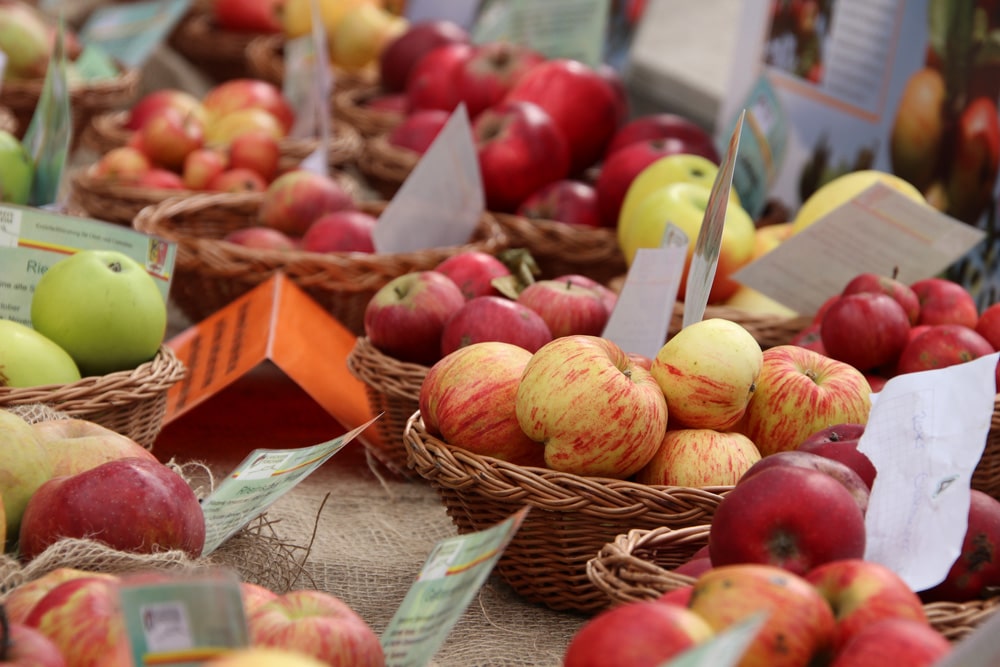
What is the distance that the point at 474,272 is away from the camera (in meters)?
1.87

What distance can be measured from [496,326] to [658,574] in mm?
614

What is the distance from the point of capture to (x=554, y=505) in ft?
4.27

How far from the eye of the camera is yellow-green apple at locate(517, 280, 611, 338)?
1.71m

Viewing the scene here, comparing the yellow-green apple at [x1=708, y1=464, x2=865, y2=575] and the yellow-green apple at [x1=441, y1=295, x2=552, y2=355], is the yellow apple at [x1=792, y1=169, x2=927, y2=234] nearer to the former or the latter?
the yellow-green apple at [x1=441, y1=295, x2=552, y2=355]

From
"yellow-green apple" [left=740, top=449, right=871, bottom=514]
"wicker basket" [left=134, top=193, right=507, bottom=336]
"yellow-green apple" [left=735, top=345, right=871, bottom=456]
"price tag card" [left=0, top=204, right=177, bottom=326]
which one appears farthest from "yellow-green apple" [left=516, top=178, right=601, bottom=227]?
"yellow-green apple" [left=740, top=449, right=871, bottom=514]

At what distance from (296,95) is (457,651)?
2130 mm

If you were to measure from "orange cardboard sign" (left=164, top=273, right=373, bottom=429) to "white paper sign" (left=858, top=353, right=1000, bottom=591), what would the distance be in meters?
0.93

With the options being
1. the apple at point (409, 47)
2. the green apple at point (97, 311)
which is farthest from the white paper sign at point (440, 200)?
the apple at point (409, 47)

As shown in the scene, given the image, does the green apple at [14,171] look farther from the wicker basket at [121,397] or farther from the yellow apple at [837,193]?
the yellow apple at [837,193]

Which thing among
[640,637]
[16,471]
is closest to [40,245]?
[16,471]

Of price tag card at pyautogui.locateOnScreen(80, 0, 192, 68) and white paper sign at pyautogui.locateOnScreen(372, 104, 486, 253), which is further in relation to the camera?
price tag card at pyautogui.locateOnScreen(80, 0, 192, 68)

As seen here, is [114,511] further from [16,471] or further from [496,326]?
[496,326]

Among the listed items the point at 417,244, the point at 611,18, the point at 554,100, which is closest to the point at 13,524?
the point at 417,244

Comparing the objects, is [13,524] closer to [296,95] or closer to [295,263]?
[295,263]
